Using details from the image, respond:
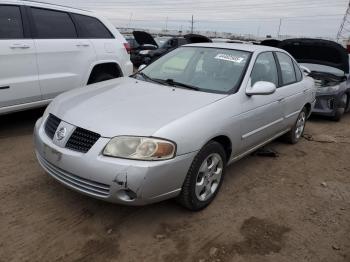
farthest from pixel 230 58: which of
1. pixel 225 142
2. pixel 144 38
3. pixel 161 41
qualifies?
pixel 161 41

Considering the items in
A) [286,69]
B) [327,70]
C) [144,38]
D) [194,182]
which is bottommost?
[144,38]

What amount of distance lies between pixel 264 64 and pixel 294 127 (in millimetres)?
1539

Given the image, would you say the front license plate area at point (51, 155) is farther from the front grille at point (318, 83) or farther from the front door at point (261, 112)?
the front grille at point (318, 83)

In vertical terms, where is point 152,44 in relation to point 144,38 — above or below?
below

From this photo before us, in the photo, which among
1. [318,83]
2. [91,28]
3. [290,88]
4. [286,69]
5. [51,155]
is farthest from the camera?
[318,83]

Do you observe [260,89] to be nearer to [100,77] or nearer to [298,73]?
[298,73]

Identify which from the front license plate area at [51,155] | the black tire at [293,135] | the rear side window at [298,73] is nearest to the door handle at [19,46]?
the front license plate area at [51,155]

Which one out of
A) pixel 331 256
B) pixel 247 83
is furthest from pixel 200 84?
pixel 331 256

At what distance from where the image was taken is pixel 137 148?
10.1 feet

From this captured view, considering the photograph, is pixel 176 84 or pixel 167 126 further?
pixel 176 84

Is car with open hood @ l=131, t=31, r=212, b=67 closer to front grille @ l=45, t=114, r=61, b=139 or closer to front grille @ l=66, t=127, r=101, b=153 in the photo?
front grille @ l=45, t=114, r=61, b=139

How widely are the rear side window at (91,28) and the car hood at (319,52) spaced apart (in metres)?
4.58

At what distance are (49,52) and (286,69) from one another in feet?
11.2

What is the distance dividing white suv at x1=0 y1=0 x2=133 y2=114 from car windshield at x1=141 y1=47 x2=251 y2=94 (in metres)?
1.53
